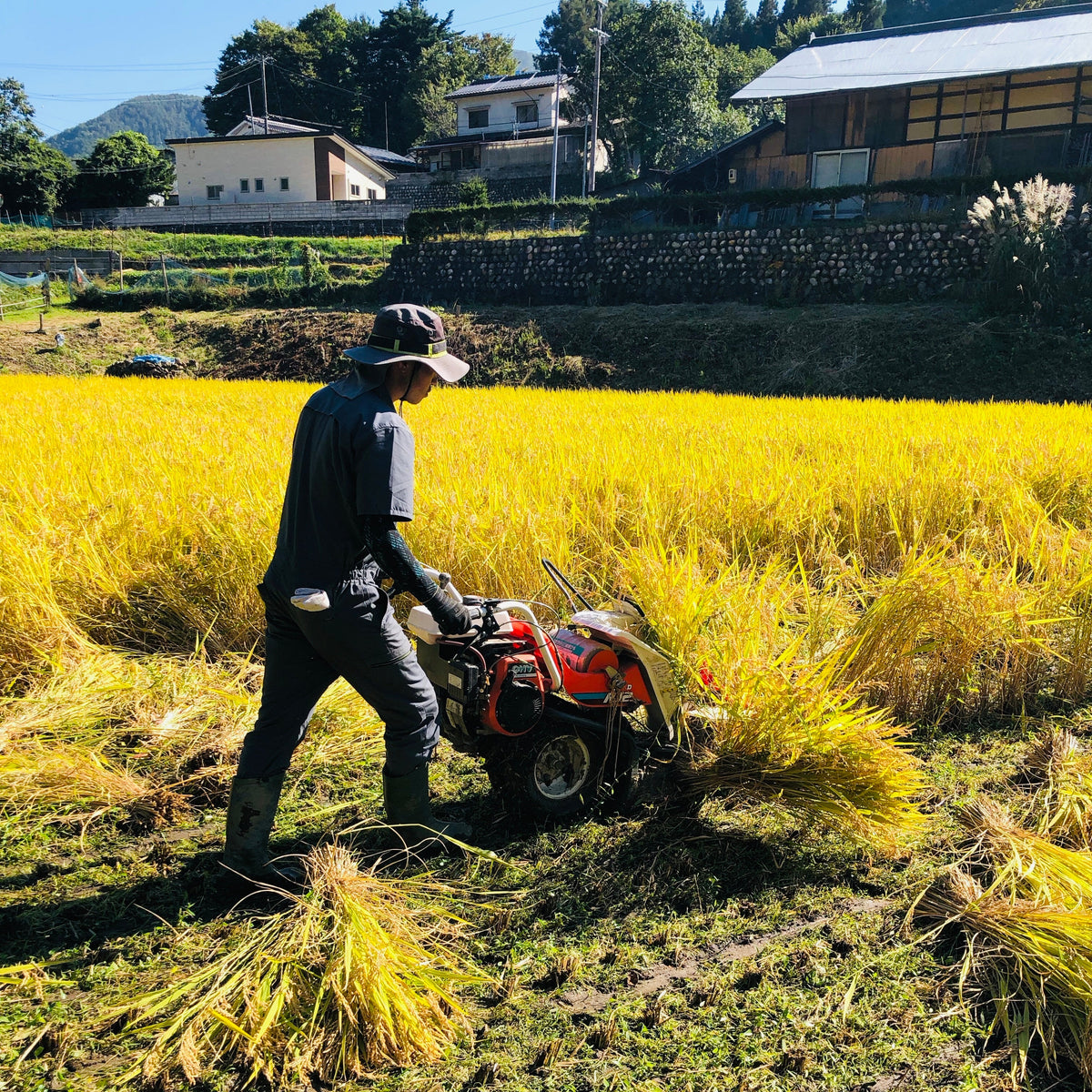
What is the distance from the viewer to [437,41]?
45.1 m

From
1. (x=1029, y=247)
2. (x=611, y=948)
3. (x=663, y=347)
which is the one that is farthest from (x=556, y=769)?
(x=1029, y=247)

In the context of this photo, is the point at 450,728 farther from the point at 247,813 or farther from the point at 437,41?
the point at 437,41

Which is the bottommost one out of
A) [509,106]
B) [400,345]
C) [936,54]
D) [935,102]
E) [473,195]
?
[400,345]

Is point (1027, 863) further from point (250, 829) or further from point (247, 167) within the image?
point (247, 167)

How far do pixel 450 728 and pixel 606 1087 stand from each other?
3.59 feet

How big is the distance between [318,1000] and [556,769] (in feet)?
3.45

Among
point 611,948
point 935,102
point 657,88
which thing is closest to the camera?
point 611,948

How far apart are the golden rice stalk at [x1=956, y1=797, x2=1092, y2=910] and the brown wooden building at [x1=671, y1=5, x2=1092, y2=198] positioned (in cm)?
1963

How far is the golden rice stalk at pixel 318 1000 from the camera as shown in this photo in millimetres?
1748

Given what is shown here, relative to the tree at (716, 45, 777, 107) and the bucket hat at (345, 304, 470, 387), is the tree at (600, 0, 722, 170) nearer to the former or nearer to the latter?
the tree at (716, 45, 777, 107)

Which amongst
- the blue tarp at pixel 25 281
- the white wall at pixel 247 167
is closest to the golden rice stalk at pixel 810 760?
the blue tarp at pixel 25 281

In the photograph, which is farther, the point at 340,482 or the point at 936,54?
the point at 936,54

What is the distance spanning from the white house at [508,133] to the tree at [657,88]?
274 cm

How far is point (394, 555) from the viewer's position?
2145 mm
